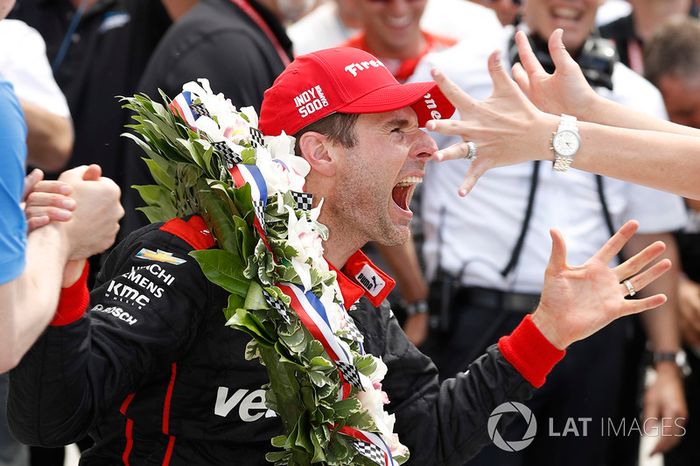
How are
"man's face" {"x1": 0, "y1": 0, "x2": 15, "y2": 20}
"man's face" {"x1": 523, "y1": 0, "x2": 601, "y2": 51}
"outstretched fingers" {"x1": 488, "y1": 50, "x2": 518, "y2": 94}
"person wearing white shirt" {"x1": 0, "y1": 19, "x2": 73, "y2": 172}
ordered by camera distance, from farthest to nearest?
"man's face" {"x1": 523, "y1": 0, "x2": 601, "y2": 51} → "person wearing white shirt" {"x1": 0, "y1": 19, "x2": 73, "y2": 172} → "outstretched fingers" {"x1": 488, "y1": 50, "x2": 518, "y2": 94} → "man's face" {"x1": 0, "y1": 0, "x2": 15, "y2": 20}

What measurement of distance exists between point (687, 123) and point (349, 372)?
3.16 m

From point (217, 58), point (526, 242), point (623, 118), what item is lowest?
point (526, 242)

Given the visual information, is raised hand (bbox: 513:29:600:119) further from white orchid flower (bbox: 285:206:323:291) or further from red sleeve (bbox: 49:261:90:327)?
red sleeve (bbox: 49:261:90:327)

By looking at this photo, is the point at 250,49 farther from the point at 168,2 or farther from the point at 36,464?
the point at 36,464

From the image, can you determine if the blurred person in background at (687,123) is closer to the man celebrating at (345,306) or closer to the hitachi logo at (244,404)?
the man celebrating at (345,306)

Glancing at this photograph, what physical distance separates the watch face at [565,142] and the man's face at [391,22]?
294 cm

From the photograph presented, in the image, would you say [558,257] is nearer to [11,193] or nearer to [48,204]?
[48,204]

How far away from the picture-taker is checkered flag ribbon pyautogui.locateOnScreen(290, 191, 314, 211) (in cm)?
302

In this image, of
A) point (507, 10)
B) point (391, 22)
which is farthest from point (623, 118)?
point (507, 10)

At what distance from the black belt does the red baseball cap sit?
1638mm

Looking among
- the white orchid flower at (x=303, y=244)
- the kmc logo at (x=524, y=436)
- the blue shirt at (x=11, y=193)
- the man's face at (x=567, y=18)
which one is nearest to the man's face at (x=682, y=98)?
the man's face at (x=567, y=18)

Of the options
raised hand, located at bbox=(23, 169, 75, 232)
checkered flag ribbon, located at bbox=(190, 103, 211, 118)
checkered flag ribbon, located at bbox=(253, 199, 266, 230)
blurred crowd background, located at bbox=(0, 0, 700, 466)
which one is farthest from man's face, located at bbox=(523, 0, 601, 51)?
raised hand, located at bbox=(23, 169, 75, 232)

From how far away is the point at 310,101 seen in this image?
3377 millimetres

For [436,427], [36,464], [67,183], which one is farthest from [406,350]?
[36,464]
